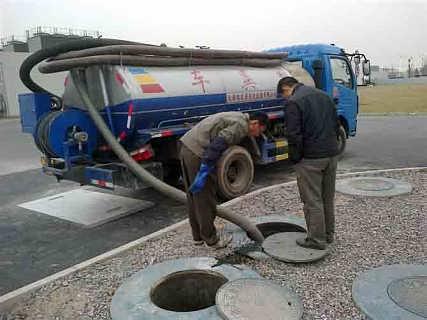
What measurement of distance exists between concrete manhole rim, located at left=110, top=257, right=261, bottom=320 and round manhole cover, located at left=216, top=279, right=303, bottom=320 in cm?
11

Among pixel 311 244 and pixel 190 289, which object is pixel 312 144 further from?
pixel 190 289

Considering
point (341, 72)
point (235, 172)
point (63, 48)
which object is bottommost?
point (235, 172)

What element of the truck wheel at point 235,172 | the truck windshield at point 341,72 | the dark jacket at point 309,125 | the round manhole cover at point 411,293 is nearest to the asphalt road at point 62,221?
the truck wheel at point 235,172

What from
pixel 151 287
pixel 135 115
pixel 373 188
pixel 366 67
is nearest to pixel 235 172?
pixel 135 115

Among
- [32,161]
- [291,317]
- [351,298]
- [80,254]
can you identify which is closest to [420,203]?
[351,298]

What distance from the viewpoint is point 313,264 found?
4.10 metres

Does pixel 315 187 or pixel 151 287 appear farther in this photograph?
pixel 315 187

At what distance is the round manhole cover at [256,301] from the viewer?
10.4ft

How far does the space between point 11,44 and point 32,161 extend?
3035 centimetres

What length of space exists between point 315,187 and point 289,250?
70 centimetres

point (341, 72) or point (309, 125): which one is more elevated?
point (341, 72)

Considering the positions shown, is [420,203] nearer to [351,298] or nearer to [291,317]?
[351,298]

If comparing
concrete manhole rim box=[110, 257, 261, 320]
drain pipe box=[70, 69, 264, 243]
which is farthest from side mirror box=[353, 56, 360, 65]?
concrete manhole rim box=[110, 257, 261, 320]

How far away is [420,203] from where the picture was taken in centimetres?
587
